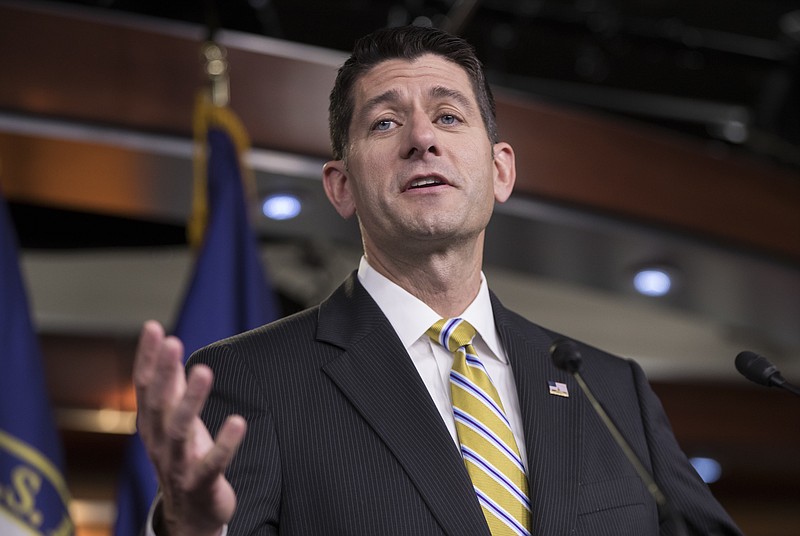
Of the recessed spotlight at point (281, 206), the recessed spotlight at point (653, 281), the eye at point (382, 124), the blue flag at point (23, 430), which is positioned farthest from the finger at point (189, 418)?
the recessed spotlight at point (653, 281)

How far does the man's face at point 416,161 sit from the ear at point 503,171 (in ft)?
0.04

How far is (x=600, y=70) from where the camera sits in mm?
4543

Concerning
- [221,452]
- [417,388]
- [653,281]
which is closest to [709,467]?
[653,281]

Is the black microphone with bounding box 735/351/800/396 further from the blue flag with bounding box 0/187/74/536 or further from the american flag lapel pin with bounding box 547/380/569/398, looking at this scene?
the blue flag with bounding box 0/187/74/536

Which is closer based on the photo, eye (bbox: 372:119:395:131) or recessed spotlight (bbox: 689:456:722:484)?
eye (bbox: 372:119:395:131)

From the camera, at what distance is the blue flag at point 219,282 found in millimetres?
2793

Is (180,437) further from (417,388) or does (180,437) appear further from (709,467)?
(709,467)

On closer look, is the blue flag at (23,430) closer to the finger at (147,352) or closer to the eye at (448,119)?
the eye at (448,119)

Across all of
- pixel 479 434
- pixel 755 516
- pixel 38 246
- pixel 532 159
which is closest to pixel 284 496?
pixel 479 434

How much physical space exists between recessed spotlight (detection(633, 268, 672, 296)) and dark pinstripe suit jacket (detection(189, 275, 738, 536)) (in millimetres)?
2656

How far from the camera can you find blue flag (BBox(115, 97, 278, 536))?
2.79 metres

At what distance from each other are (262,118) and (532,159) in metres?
0.93

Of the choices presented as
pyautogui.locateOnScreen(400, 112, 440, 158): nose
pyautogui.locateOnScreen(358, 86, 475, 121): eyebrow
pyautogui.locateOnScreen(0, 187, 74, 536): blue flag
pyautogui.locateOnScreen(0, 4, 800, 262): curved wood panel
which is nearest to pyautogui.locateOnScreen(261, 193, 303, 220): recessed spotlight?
pyautogui.locateOnScreen(0, 4, 800, 262): curved wood panel

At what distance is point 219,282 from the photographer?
299 centimetres
